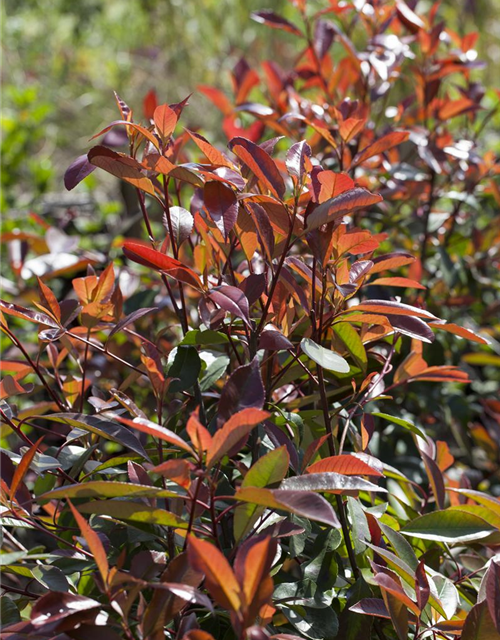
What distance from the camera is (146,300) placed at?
1403 mm

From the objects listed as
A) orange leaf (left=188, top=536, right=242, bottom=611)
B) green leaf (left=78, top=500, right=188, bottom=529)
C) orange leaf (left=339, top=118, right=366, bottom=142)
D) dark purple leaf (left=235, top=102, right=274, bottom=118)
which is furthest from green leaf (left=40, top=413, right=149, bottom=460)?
dark purple leaf (left=235, top=102, right=274, bottom=118)

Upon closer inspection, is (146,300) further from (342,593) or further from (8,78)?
(8,78)

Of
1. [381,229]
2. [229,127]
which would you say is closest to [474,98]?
[381,229]

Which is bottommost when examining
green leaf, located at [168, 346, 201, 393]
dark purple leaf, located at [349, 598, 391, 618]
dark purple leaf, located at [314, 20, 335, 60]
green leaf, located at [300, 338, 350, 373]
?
dark purple leaf, located at [349, 598, 391, 618]

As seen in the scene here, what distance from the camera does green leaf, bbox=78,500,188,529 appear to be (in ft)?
2.17

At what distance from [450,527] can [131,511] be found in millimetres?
405

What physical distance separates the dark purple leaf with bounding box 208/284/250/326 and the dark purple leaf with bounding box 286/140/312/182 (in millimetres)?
143

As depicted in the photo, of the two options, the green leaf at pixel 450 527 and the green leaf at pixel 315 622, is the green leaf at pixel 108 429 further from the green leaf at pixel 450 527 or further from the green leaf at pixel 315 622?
the green leaf at pixel 450 527

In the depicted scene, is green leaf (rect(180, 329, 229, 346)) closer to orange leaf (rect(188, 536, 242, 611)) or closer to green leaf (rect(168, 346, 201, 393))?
green leaf (rect(168, 346, 201, 393))

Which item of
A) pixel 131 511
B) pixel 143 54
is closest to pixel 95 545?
pixel 131 511

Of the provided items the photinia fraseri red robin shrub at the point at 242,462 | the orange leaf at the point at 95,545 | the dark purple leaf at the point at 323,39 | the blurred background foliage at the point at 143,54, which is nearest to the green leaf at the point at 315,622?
the photinia fraseri red robin shrub at the point at 242,462

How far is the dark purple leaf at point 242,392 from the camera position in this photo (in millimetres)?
688

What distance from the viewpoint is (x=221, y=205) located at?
2.62ft

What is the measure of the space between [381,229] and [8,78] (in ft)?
23.1
